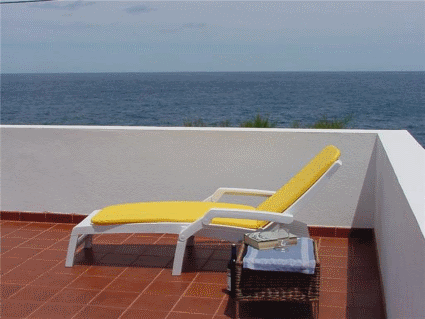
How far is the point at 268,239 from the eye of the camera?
14.0 ft

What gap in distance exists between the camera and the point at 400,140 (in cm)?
523

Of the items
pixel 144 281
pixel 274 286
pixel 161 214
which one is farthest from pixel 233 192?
pixel 274 286

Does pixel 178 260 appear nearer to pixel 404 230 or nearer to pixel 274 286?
pixel 274 286

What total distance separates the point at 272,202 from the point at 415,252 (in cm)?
255

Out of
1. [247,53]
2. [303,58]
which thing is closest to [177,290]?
Result: [303,58]

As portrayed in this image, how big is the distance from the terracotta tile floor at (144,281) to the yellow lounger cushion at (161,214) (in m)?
0.39

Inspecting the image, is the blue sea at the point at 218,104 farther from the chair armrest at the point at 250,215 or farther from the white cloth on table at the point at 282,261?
the white cloth on table at the point at 282,261

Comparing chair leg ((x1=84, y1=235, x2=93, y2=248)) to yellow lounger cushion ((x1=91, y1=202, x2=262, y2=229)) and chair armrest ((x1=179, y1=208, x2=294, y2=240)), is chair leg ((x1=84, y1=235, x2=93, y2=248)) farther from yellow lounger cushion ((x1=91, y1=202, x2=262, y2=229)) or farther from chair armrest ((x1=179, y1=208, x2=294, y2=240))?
chair armrest ((x1=179, y1=208, x2=294, y2=240))

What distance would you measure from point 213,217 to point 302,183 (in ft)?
2.24

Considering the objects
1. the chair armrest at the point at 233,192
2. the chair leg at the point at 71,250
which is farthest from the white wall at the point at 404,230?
the chair leg at the point at 71,250

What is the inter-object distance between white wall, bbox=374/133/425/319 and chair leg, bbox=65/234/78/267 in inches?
87.7

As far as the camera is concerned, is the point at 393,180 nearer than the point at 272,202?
Yes

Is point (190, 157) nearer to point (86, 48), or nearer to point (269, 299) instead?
point (269, 299)

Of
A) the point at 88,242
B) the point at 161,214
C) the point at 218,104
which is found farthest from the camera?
the point at 218,104
